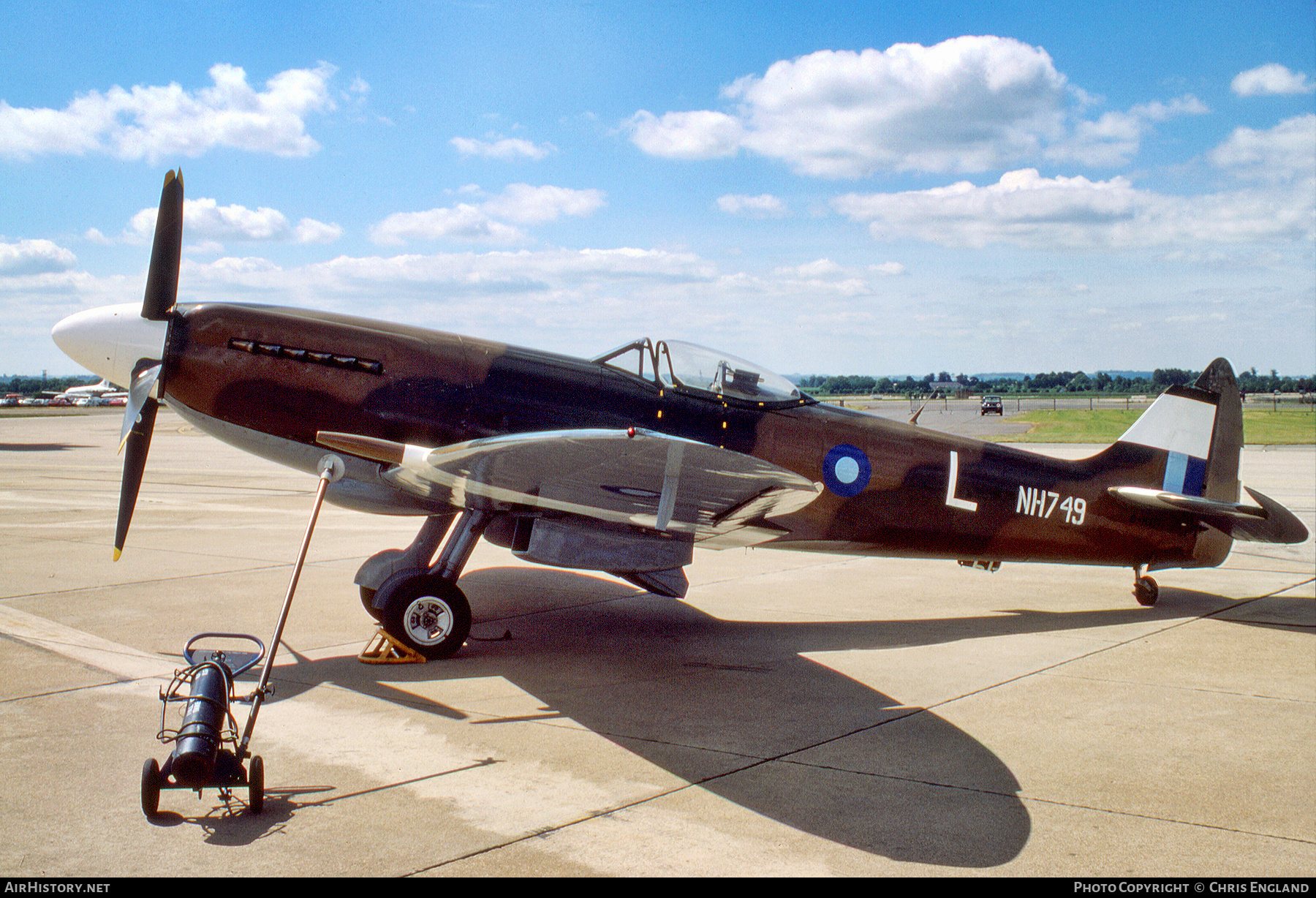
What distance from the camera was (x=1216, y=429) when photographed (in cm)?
891

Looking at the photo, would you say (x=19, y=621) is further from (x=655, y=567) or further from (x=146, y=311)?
(x=655, y=567)

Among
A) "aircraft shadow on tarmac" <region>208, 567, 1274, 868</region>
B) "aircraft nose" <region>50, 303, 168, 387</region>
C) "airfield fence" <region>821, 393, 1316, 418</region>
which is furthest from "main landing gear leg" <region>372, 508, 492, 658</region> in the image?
"airfield fence" <region>821, 393, 1316, 418</region>

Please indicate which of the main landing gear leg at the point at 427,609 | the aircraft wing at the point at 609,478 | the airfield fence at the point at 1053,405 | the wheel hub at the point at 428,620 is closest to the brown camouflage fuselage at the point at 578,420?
the aircraft wing at the point at 609,478

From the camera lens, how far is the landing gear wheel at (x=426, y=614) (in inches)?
248

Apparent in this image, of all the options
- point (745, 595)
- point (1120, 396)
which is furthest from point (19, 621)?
point (1120, 396)

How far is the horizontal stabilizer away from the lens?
8.12 metres

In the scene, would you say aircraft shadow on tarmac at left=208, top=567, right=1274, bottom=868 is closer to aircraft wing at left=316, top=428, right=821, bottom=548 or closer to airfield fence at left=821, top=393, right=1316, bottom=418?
aircraft wing at left=316, top=428, right=821, bottom=548

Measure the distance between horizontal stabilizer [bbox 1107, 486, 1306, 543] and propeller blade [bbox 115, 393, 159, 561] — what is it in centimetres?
777

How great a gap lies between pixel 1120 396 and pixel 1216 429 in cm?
10608

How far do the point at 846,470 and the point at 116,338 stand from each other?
5381 millimetres

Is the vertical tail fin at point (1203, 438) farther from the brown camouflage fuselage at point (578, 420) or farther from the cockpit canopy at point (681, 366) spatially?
the cockpit canopy at point (681, 366)

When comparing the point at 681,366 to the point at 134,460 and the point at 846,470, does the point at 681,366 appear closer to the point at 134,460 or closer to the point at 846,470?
the point at 846,470

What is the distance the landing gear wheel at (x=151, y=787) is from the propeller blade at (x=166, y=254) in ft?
11.9

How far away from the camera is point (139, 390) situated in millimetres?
6172
